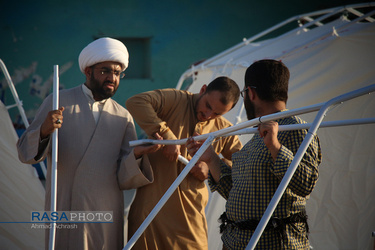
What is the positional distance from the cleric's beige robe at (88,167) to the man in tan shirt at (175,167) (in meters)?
0.11

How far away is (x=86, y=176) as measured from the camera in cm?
269

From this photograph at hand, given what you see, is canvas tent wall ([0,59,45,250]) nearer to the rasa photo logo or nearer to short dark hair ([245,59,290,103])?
the rasa photo logo

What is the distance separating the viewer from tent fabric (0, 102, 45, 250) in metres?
3.82

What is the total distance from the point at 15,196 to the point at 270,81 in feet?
8.91

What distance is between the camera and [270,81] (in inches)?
79.0

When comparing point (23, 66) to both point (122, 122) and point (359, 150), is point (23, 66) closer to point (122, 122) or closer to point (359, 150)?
point (122, 122)

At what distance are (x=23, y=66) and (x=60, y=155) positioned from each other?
5.64 m

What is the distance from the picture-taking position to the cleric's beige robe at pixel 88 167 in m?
2.62

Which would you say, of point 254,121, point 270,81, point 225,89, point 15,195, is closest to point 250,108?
point 270,81

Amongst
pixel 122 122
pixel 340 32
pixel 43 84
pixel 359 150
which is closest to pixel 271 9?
pixel 43 84

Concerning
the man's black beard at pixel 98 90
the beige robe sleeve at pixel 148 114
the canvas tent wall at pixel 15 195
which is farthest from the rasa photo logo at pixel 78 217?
the canvas tent wall at pixel 15 195

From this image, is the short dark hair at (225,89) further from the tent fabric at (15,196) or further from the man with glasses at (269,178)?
the tent fabric at (15,196)

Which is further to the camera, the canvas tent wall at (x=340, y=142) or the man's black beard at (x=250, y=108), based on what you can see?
the canvas tent wall at (x=340, y=142)

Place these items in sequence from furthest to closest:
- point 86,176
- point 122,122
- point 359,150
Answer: point 359,150 < point 122,122 < point 86,176
